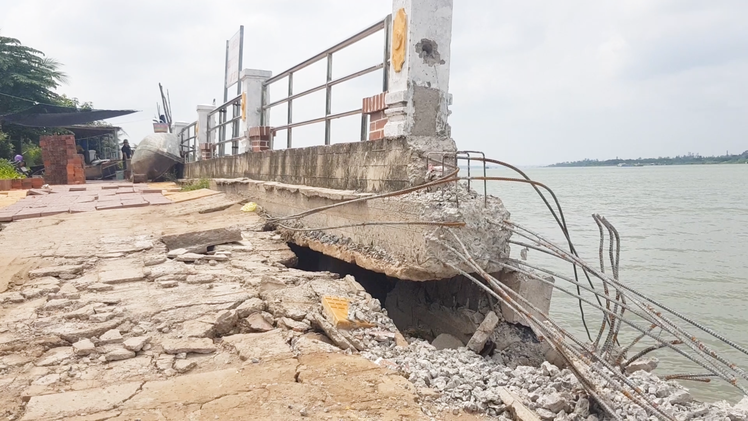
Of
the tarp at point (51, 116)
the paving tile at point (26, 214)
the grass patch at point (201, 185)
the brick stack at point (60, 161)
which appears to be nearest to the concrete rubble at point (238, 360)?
the paving tile at point (26, 214)

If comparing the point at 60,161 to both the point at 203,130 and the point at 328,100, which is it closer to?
the point at 203,130

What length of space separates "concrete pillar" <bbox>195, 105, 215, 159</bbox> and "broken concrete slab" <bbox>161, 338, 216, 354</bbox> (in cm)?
898

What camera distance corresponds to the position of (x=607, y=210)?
65.5 ft

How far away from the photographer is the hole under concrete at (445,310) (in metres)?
3.79

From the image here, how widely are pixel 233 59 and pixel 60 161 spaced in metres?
5.06

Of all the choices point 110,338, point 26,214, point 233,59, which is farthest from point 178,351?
point 233,59

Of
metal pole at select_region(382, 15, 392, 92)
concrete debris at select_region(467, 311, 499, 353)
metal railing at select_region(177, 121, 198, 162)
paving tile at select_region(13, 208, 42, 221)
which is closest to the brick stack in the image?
metal railing at select_region(177, 121, 198, 162)

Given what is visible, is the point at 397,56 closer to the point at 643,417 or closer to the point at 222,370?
the point at 222,370

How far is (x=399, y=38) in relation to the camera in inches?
158

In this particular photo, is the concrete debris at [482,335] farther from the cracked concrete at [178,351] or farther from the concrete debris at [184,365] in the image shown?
the concrete debris at [184,365]

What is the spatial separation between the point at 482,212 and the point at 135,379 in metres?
2.44

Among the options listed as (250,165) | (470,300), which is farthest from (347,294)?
(250,165)

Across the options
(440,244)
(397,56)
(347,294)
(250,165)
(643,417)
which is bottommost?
(643,417)

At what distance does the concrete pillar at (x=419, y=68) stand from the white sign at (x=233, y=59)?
949cm
